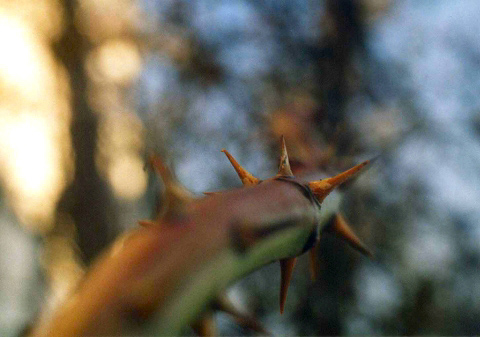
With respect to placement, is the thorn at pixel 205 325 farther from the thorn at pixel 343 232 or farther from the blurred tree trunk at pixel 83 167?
the blurred tree trunk at pixel 83 167

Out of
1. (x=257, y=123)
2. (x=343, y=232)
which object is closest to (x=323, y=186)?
(x=343, y=232)

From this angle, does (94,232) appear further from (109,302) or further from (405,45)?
(109,302)

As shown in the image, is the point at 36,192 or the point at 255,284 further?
the point at 36,192

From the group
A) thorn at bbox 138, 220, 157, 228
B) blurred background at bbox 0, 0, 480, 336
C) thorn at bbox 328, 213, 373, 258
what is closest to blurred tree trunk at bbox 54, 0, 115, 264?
blurred background at bbox 0, 0, 480, 336

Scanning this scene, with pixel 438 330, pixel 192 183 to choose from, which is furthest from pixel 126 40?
pixel 438 330

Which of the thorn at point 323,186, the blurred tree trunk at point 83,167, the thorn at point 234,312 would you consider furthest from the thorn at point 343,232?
the blurred tree trunk at point 83,167
